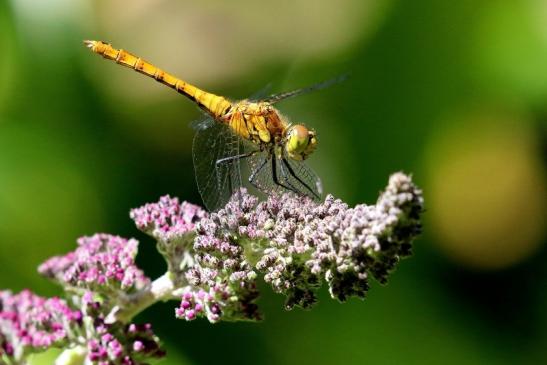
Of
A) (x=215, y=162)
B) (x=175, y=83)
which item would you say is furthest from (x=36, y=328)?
(x=175, y=83)

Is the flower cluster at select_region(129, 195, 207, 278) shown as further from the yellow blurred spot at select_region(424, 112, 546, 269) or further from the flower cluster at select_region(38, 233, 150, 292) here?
the yellow blurred spot at select_region(424, 112, 546, 269)

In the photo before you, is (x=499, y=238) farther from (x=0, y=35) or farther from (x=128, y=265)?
(x=0, y=35)

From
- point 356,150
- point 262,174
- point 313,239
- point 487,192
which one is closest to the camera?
point 313,239

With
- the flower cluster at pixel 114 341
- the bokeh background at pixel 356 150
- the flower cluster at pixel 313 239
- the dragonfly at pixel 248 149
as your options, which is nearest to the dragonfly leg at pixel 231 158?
the dragonfly at pixel 248 149

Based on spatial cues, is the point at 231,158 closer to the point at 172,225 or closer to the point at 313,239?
the point at 172,225

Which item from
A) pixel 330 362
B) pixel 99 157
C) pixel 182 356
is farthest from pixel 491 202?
pixel 99 157
